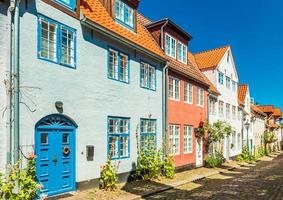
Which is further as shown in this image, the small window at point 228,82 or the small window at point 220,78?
the small window at point 228,82

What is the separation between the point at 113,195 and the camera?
1114cm

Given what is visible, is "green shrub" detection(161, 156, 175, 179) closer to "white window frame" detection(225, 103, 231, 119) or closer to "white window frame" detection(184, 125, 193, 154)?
"white window frame" detection(184, 125, 193, 154)

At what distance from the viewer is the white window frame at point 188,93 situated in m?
20.6

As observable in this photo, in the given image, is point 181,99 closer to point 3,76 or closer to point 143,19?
point 143,19

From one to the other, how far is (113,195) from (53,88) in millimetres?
4377

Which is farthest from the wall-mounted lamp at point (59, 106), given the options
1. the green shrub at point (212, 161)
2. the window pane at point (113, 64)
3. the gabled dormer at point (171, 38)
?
the green shrub at point (212, 161)

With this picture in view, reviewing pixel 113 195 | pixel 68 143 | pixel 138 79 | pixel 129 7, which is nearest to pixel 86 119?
pixel 68 143

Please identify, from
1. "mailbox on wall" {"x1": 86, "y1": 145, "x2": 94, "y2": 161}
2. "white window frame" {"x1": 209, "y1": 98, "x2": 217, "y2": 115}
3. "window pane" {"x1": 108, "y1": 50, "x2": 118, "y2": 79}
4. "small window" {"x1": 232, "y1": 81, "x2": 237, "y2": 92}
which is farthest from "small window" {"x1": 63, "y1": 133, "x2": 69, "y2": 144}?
"small window" {"x1": 232, "y1": 81, "x2": 237, "y2": 92}

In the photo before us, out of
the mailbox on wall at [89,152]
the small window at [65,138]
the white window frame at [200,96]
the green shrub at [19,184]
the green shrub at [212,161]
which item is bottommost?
the green shrub at [212,161]

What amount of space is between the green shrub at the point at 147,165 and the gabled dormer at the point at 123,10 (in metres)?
6.30

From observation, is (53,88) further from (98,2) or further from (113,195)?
(98,2)

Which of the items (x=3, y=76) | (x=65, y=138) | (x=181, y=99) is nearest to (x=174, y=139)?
(x=181, y=99)

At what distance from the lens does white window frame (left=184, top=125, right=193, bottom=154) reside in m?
20.5

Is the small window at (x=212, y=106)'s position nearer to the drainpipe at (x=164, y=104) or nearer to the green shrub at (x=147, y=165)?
the drainpipe at (x=164, y=104)
